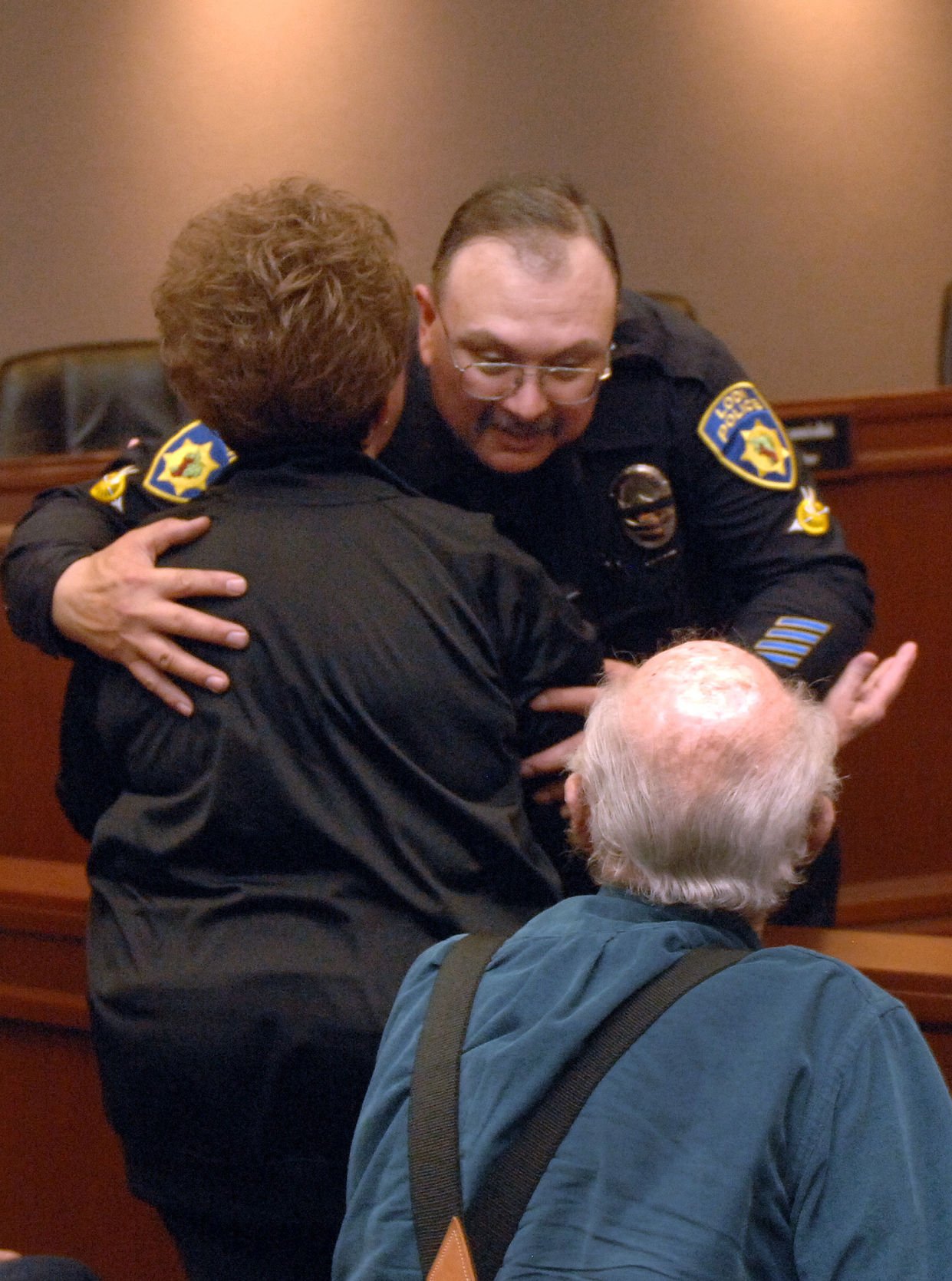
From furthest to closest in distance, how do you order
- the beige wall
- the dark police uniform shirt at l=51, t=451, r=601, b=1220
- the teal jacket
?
the beige wall → the dark police uniform shirt at l=51, t=451, r=601, b=1220 → the teal jacket

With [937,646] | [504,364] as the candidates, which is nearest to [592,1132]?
[504,364]

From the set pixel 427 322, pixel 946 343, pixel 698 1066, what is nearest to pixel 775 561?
pixel 427 322

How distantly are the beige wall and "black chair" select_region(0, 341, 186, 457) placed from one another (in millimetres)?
891

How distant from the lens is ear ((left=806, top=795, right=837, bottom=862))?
0.91 metres

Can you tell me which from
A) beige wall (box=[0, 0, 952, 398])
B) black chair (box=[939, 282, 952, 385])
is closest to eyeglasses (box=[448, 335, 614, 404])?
black chair (box=[939, 282, 952, 385])

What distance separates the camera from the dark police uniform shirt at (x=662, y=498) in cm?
164

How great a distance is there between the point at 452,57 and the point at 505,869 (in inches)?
127

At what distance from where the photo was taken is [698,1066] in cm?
80

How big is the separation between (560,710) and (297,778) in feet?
0.77

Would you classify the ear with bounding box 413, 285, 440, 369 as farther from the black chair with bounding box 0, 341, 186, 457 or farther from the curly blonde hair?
the black chair with bounding box 0, 341, 186, 457

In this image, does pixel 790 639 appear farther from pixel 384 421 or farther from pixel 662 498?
pixel 384 421

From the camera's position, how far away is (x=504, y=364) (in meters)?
1.50

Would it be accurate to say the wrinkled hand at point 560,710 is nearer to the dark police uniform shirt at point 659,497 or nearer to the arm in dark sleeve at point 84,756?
the arm in dark sleeve at point 84,756

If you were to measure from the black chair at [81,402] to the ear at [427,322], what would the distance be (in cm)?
150
